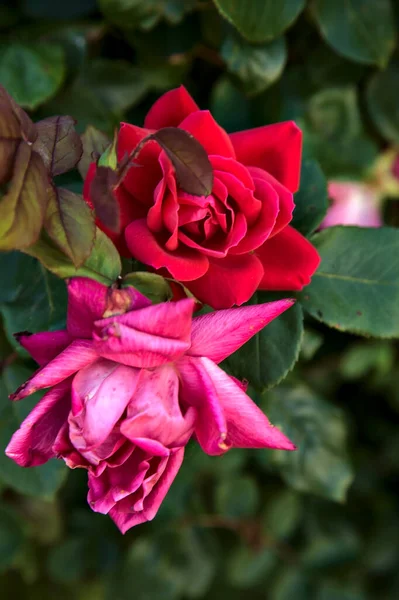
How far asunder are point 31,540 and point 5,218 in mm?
981

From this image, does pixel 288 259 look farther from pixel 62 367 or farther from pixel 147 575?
pixel 147 575

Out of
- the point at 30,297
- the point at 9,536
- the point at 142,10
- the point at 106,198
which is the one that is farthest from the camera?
the point at 9,536

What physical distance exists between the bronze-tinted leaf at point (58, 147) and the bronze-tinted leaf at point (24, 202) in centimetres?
4

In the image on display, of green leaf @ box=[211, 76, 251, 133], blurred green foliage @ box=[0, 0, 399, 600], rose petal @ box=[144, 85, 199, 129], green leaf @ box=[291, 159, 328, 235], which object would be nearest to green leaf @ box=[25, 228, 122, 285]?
blurred green foliage @ box=[0, 0, 399, 600]

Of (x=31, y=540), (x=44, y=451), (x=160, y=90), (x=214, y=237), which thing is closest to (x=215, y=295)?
(x=214, y=237)

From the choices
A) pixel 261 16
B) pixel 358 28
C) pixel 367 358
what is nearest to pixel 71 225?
pixel 261 16

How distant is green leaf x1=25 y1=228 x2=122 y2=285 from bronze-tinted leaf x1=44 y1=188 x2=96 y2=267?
0.02m

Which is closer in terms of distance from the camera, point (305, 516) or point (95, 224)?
point (95, 224)

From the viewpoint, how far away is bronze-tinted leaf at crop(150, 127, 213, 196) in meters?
0.41

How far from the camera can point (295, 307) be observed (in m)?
0.57

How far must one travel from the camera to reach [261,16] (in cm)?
68

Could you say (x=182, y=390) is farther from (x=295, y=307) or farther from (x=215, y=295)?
(x=295, y=307)

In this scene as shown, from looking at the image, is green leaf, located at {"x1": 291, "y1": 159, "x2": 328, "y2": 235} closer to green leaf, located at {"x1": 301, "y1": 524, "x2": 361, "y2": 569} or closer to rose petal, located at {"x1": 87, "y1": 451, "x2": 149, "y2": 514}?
rose petal, located at {"x1": 87, "y1": 451, "x2": 149, "y2": 514}

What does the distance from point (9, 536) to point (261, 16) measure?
2.79ft
